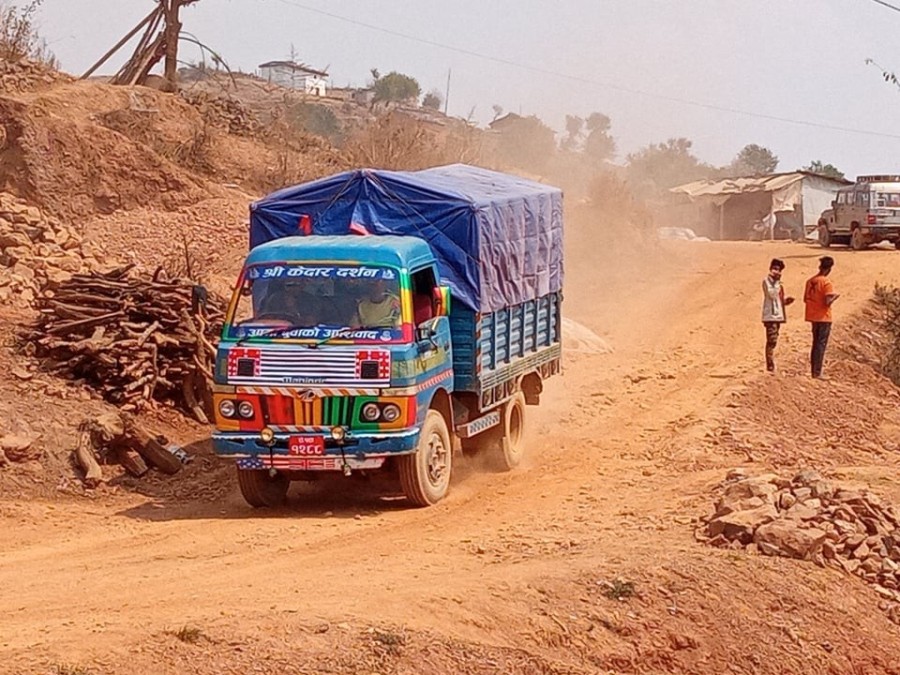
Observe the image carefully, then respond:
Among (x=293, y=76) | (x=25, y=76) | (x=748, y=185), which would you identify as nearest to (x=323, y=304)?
(x=25, y=76)

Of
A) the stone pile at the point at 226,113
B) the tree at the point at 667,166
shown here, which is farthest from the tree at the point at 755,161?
the stone pile at the point at 226,113

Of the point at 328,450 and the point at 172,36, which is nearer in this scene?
the point at 328,450

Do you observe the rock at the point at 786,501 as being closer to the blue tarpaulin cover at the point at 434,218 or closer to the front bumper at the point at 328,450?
the front bumper at the point at 328,450

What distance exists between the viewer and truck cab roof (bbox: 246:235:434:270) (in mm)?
12836

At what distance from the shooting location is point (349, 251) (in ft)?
42.3

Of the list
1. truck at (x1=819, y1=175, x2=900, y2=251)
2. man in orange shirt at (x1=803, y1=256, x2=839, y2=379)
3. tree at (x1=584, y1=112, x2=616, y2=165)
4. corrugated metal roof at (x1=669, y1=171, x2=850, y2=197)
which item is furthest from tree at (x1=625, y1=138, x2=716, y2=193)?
man in orange shirt at (x1=803, y1=256, x2=839, y2=379)

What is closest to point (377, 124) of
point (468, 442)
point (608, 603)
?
point (468, 442)

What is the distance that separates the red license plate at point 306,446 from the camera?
1216 cm

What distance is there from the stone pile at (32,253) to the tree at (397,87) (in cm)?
5082

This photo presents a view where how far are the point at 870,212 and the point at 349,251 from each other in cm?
2744

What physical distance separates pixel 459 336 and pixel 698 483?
2.84 metres

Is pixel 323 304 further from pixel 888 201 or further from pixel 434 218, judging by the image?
pixel 888 201

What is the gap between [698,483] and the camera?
554 inches

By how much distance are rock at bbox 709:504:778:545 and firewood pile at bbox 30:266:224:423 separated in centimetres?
683
